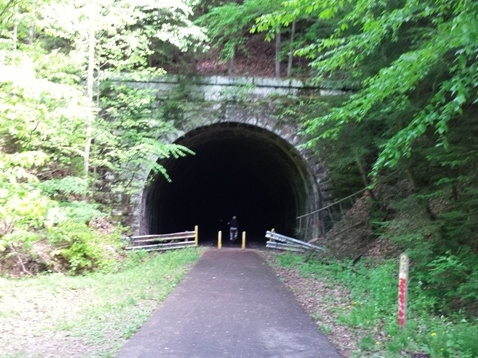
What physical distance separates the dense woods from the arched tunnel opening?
2.08 m

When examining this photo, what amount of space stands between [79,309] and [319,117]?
5.58 metres

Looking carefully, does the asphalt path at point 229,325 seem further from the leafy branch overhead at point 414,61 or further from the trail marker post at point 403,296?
the leafy branch overhead at point 414,61

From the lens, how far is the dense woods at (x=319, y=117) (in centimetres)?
599

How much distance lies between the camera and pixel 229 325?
5965 mm

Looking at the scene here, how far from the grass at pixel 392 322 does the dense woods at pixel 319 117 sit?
0.49 meters

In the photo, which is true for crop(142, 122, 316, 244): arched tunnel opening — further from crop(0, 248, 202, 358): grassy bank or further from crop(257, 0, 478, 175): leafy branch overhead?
crop(257, 0, 478, 175): leafy branch overhead

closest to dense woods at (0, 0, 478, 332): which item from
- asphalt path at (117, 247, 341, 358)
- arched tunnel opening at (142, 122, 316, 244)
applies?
arched tunnel opening at (142, 122, 316, 244)

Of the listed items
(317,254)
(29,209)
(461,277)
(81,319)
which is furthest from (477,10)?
(317,254)

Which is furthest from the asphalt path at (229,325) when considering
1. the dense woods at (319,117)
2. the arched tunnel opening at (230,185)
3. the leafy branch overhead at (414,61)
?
the arched tunnel opening at (230,185)

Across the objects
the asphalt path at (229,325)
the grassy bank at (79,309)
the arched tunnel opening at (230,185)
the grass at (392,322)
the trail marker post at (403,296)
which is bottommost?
the grassy bank at (79,309)

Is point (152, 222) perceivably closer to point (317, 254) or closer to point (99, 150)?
point (99, 150)

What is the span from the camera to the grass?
483cm

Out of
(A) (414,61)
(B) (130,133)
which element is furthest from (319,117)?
(B) (130,133)

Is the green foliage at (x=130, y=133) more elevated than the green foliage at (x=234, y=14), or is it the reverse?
the green foliage at (x=234, y=14)
